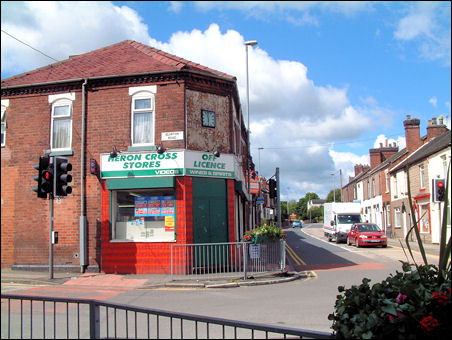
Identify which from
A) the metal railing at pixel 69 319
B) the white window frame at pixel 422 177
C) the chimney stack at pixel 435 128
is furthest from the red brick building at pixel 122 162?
the chimney stack at pixel 435 128

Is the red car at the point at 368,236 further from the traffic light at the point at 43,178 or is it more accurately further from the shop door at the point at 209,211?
the traffic light at the point at 43,178

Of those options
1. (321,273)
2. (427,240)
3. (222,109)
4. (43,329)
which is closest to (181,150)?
(222,109)

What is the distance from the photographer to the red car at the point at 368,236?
25422 mm

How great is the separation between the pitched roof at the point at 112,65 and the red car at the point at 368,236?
15.1 metres

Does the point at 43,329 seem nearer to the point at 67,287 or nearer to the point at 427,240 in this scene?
the point at 67,287

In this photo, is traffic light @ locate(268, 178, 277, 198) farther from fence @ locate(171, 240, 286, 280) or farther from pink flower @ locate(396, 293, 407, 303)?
pink flower @ locate(396, 293, 407, 303)

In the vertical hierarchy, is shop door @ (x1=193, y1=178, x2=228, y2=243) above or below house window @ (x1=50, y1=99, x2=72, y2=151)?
below

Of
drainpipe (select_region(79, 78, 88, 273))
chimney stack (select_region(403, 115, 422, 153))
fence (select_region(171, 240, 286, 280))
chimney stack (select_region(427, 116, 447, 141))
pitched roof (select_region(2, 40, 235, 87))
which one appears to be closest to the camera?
fence (select_region(171, 240, 286, 280))

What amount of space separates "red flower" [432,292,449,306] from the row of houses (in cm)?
1678

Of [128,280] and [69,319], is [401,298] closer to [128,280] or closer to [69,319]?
[69,319]

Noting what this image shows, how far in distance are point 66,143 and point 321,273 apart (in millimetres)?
10680

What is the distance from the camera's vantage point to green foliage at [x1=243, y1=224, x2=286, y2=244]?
13.3 metres

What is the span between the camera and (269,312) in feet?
26.7

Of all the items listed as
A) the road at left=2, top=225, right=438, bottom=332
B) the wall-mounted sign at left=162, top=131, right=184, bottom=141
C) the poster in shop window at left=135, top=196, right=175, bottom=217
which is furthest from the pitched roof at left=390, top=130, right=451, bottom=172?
the poster in shop window at left=135, top=196, right=175, bottom=217
